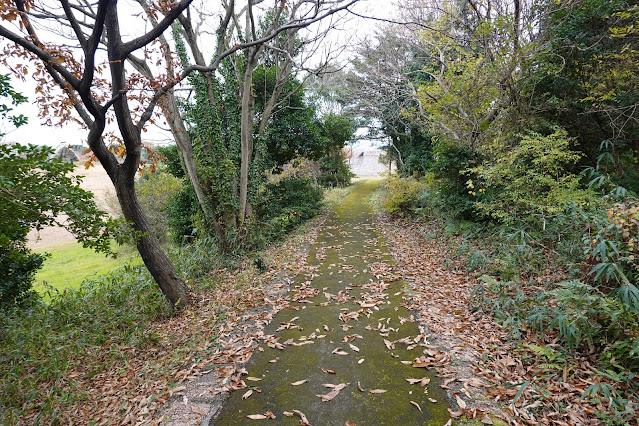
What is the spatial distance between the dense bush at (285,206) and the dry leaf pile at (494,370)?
5.18m

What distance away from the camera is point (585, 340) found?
3.00 m

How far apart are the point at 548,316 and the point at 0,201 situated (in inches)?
230

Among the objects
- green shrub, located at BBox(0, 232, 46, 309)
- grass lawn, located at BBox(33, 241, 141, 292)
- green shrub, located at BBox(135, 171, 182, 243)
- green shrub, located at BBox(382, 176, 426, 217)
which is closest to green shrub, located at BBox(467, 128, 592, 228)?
green shrub, located at BBox(382, 176, 426, 217)

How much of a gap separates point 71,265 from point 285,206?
350 inches

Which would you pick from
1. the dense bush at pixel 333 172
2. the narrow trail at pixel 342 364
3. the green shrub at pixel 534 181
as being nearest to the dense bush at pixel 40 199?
the narrow trail at pixel 342 364

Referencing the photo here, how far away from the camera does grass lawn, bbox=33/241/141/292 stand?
946cm

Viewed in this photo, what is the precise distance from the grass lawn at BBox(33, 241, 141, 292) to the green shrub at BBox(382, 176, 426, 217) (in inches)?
336

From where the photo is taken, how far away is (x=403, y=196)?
32.8 feet

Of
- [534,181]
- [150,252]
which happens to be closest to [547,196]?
[534,181]

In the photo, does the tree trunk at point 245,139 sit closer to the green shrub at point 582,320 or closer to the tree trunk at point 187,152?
the tree trunk at point 187,152

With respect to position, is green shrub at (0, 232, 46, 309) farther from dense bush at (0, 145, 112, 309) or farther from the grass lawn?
the grass lawn

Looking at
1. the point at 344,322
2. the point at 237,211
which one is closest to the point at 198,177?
the point at 237,211

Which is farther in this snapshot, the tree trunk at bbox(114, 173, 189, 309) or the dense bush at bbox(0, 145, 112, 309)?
the tree trunk at bbox(114, 173, 189, 309)

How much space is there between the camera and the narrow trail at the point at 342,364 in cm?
262
